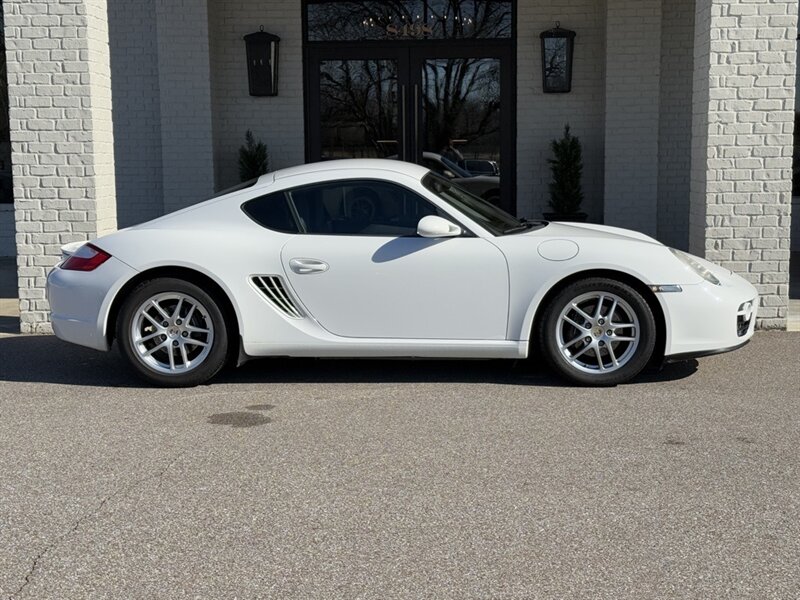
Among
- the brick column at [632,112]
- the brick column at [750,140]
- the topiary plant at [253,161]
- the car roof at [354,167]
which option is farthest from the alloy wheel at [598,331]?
the topiary plant at [253,161]

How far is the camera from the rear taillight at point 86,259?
7281 millimetres

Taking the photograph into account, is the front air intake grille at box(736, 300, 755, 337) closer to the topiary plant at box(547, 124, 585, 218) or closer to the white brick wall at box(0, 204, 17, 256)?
the topiary plant at box(547, 124, 585, 218)

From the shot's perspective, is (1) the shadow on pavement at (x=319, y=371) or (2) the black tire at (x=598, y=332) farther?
(1) the shadow on pavement at (x=319, y=371)

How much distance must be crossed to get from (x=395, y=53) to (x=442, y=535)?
10.0 metres

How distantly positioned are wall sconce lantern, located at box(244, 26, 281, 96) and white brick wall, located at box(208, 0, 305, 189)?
119mm

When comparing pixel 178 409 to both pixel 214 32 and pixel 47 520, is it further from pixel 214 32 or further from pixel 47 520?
pixel 214 32

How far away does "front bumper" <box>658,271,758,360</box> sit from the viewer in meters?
6.98

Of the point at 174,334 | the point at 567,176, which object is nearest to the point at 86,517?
the point at 174,334

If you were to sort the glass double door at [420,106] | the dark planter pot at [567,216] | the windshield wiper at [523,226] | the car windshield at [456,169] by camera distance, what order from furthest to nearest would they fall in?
the car windshield at [456,169], the glass double door at [420,106], the dark planter pot at [567,216], the windshield wiper at [523,226]

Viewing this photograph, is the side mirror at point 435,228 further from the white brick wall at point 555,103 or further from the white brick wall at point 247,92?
the white brick wall at point 247,92

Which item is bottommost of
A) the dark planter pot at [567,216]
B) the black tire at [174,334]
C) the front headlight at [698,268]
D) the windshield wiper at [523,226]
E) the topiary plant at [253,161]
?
the black tire at [174,334]

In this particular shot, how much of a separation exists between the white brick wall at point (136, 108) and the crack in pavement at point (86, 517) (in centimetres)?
881

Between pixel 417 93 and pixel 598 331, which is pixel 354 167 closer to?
pixel 598 331

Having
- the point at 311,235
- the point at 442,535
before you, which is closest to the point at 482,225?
the point at 311,235
